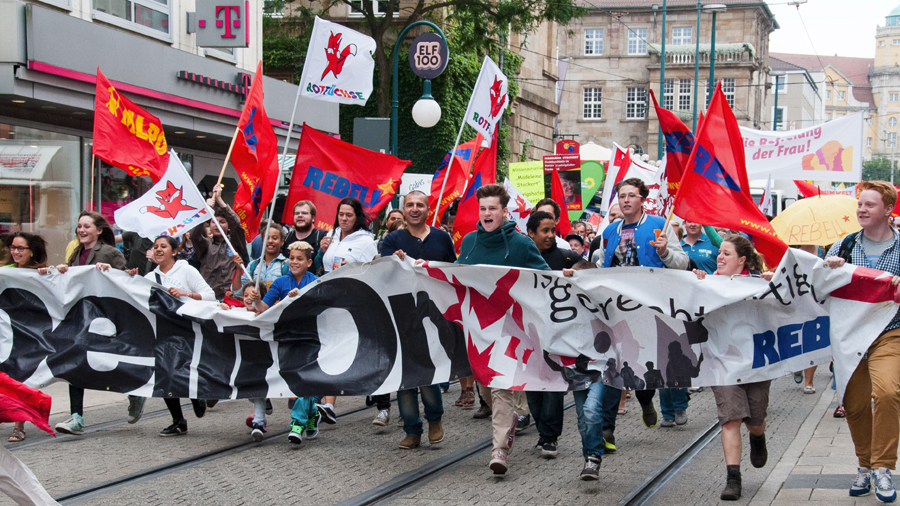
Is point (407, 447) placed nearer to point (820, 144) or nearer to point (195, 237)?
point (195, 237)

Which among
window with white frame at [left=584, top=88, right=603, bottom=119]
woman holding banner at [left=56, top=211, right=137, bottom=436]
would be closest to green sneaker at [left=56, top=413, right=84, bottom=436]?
→ woman holding banner at [left=56, top=211, right=137, bottom=436]

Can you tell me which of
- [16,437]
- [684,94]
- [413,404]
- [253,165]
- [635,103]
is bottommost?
[16,437]

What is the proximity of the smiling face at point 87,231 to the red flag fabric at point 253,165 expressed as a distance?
1.51m

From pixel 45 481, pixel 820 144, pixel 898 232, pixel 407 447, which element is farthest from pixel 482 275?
pixel 820 144

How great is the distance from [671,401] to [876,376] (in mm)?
2965

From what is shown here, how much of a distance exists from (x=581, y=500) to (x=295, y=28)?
2340 centimetres

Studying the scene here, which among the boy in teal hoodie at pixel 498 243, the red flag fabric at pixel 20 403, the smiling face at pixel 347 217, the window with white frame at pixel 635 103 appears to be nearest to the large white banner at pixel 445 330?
the boy in teal hoodie at pixel 498 243

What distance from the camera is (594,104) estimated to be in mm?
72188

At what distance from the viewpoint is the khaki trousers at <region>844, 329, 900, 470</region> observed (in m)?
5.87

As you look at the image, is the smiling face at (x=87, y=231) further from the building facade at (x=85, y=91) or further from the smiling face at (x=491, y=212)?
the smiling face at (x=491, y=212)

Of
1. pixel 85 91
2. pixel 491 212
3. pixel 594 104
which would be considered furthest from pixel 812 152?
pixel 594 104

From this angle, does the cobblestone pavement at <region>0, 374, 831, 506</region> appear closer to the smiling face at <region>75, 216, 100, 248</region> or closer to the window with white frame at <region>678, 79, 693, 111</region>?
the smiling face at <region>75, 216, 100, 248</region>

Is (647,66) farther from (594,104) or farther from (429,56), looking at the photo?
(429,56)

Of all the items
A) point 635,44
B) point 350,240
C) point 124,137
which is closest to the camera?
point 350,240
